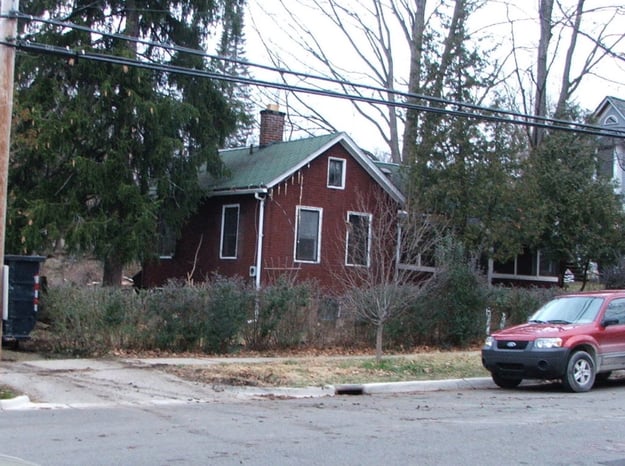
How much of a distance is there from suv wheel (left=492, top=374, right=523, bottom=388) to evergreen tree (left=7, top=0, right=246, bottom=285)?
1212cm

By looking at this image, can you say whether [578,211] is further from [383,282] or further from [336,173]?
[383,282]

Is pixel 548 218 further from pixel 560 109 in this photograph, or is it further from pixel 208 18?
pixel 208 18

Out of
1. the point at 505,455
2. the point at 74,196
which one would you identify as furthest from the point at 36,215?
the point at 505,455

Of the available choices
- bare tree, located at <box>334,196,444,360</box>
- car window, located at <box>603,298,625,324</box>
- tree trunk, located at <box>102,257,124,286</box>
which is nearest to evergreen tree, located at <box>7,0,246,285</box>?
tree trunk, located at <box>102,257,124,286</box>

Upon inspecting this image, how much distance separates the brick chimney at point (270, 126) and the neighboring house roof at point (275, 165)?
66 cm

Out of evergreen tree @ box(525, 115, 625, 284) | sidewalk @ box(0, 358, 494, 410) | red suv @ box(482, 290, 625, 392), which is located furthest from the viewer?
evergreen tree @ box(525, 115, 625, 284)

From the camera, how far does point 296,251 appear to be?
90.4 feet

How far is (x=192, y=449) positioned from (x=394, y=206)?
21255 mm

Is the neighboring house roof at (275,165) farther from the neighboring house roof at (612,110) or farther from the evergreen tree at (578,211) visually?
the neighboring house roof at (612,110)

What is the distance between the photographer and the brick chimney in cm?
3083

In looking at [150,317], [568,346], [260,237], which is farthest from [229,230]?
[568,346]

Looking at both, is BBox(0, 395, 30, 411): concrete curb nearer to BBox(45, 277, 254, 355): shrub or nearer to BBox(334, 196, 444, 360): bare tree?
BBox(45, 277, 254, 355): shrub

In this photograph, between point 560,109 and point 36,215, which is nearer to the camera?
point 36,215

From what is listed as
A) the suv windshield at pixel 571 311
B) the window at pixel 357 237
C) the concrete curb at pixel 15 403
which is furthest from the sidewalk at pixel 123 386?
the window at pixel 357 237
